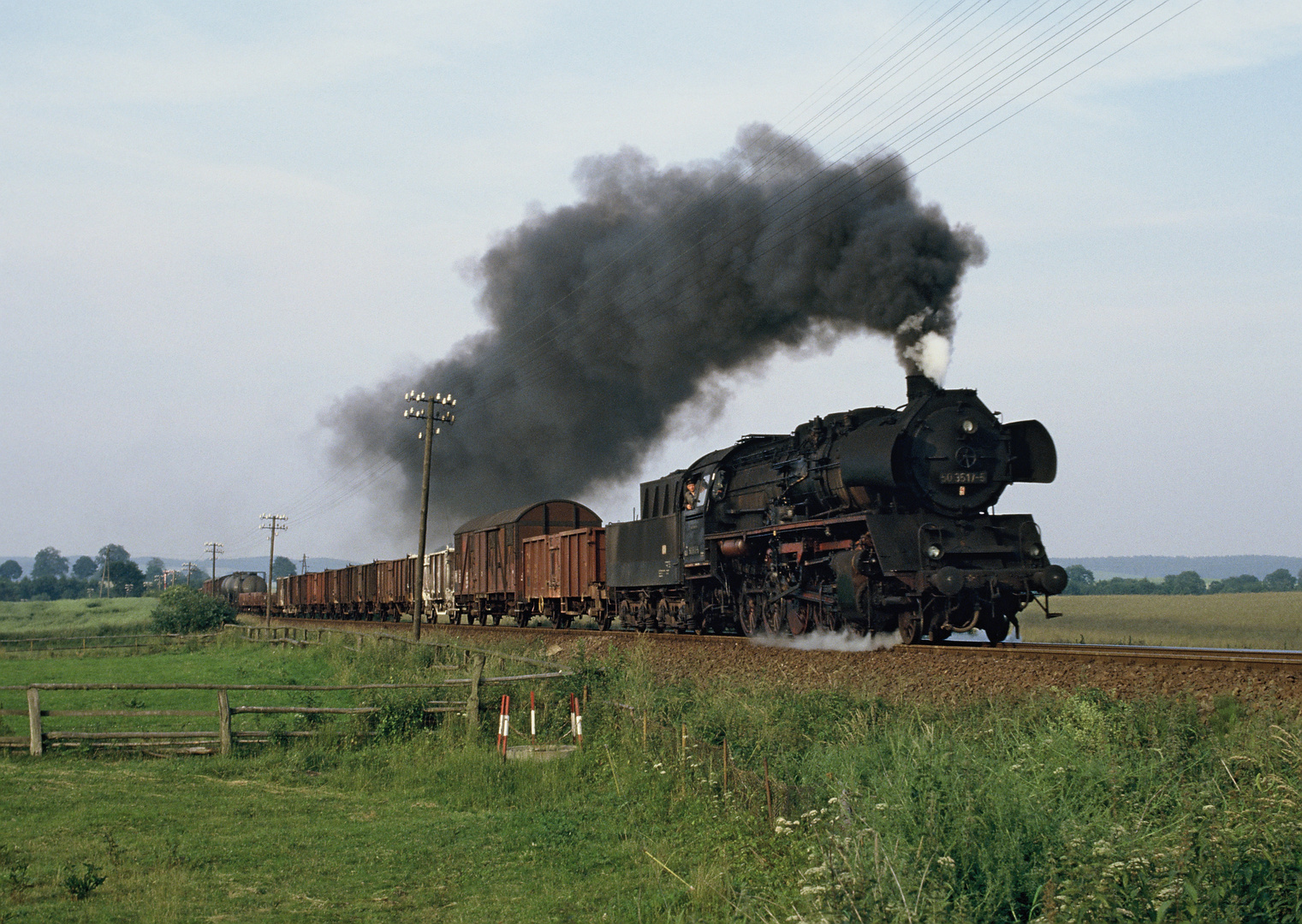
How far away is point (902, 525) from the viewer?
16.3 m

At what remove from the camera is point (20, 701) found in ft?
69.7

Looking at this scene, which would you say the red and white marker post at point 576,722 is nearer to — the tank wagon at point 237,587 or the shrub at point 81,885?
the shrub at point 81,885

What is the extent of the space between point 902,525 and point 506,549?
23276mm

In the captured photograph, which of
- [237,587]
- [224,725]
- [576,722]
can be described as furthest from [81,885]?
[237,587]

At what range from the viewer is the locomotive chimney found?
58.3ft

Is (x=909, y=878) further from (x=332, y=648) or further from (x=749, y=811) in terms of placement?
(x=332, y=648)

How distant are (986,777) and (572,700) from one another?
7.11 metres

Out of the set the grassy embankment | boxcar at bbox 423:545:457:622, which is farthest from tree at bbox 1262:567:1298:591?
the grassy embankment

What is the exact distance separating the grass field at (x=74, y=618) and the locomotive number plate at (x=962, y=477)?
65.4m

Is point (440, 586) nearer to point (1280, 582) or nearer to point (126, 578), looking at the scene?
point (1280, 582)

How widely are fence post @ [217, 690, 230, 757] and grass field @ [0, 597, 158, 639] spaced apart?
199 feet

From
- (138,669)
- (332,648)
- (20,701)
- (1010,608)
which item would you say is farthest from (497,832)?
(138,669)

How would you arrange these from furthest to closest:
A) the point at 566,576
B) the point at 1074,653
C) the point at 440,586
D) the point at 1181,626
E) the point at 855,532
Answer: the point at 440,586 < the point at 1181,626 < the point at 566,576 < the point at 855,532 < the point at 1074,653

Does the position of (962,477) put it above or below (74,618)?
above
